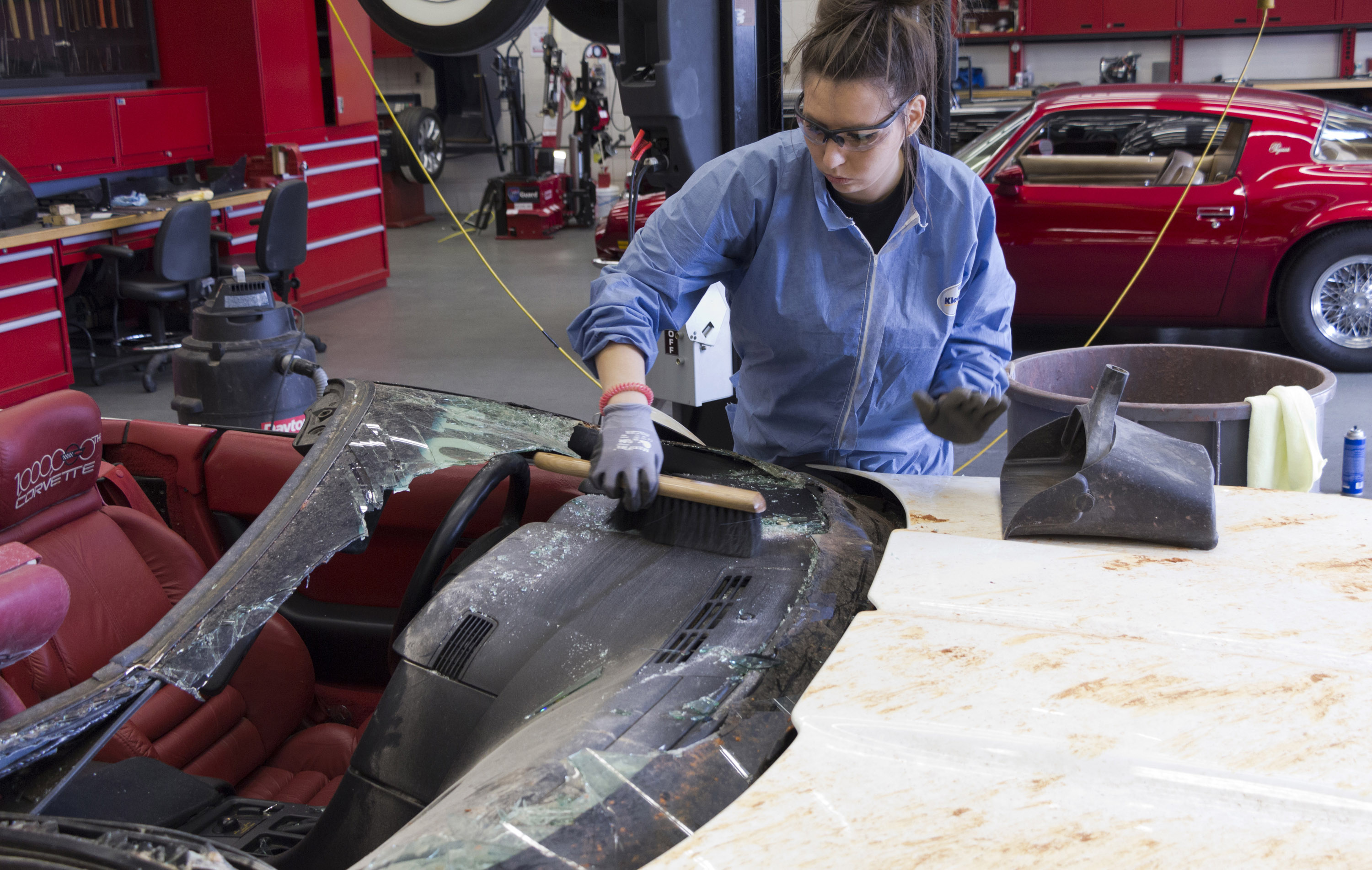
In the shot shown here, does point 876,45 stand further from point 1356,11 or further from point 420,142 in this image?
point 1356,11

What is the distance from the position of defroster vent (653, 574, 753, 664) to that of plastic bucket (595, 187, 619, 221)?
30.8ft

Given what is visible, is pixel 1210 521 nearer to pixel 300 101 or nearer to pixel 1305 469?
pixel 1305 469

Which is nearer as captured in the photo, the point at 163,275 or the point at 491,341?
the point at 163,275

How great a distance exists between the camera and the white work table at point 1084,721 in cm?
89

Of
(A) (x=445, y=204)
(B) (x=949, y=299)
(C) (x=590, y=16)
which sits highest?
(C) (x=590, y=16)

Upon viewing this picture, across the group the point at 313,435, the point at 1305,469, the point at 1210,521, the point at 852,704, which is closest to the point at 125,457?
the point at 313,435

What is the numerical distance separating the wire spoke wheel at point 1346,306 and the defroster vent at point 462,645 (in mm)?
5310

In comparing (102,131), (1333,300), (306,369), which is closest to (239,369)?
(306,369)

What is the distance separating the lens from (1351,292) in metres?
5.49

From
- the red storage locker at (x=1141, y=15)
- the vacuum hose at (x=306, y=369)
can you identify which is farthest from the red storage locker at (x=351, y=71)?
the red storage locker at (x=1141, y=15)

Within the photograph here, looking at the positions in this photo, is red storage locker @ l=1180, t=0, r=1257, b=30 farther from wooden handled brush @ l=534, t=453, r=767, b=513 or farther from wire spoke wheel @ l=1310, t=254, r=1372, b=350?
wooden handled brush @ l=534, t=453, r=767, b=513

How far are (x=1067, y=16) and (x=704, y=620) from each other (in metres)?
11.4

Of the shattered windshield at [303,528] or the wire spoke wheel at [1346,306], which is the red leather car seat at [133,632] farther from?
the wire spoke wheel at [1346,306]

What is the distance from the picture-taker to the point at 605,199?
10664 mm
